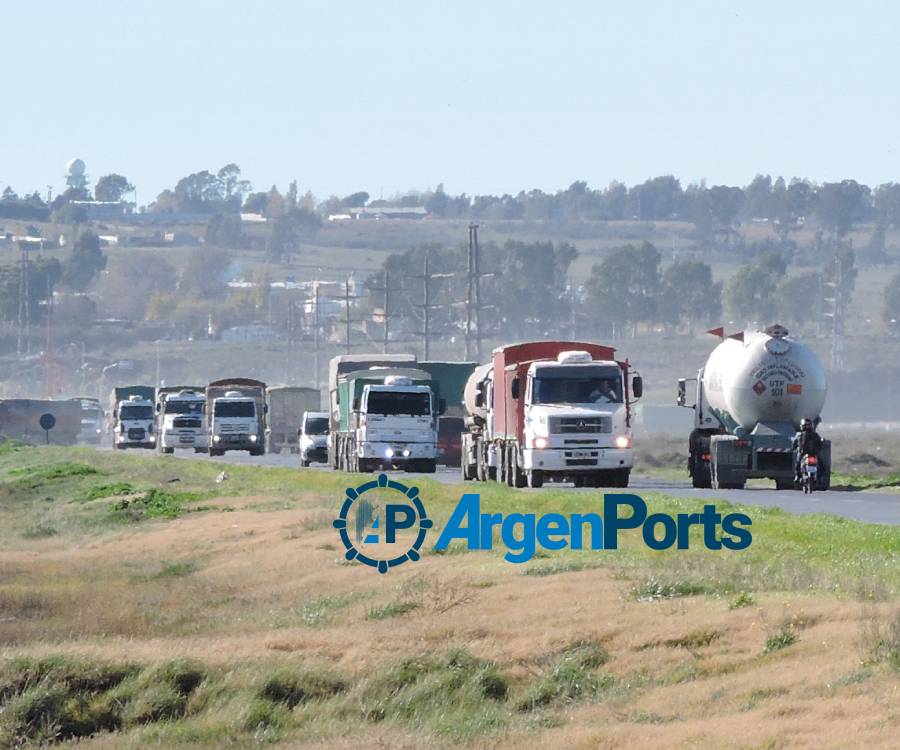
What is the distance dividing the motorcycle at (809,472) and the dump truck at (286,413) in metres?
50.0

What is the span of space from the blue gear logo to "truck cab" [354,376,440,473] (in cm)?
2063

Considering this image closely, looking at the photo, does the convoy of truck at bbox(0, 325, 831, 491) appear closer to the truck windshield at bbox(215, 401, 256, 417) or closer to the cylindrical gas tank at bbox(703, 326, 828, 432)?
the cylindrical gas tank at bbox(703, 326, 828, 432)

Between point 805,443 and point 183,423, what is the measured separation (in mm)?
45715

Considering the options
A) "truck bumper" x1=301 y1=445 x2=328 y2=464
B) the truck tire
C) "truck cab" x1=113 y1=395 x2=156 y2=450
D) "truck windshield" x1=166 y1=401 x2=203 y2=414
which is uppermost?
the truck tire

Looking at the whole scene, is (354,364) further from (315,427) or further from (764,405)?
(764,405)

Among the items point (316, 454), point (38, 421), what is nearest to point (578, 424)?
point (316, 454)

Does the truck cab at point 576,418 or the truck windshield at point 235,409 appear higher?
the truck cab at point 576,418

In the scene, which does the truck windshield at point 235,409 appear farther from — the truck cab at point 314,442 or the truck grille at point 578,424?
the truck grille at point 578,424

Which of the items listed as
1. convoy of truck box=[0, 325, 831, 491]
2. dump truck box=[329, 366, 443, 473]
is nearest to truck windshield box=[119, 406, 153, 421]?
convoy of truck box=[0, 325, 831, 491]

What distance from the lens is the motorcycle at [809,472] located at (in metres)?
46.8

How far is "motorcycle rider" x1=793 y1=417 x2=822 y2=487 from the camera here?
46.5 metres

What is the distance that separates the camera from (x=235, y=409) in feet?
279

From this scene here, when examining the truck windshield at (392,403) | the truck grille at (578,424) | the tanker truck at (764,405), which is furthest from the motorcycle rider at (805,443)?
the truck windshield at (392,403)

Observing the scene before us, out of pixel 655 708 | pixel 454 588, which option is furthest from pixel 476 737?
pixel 454 588
